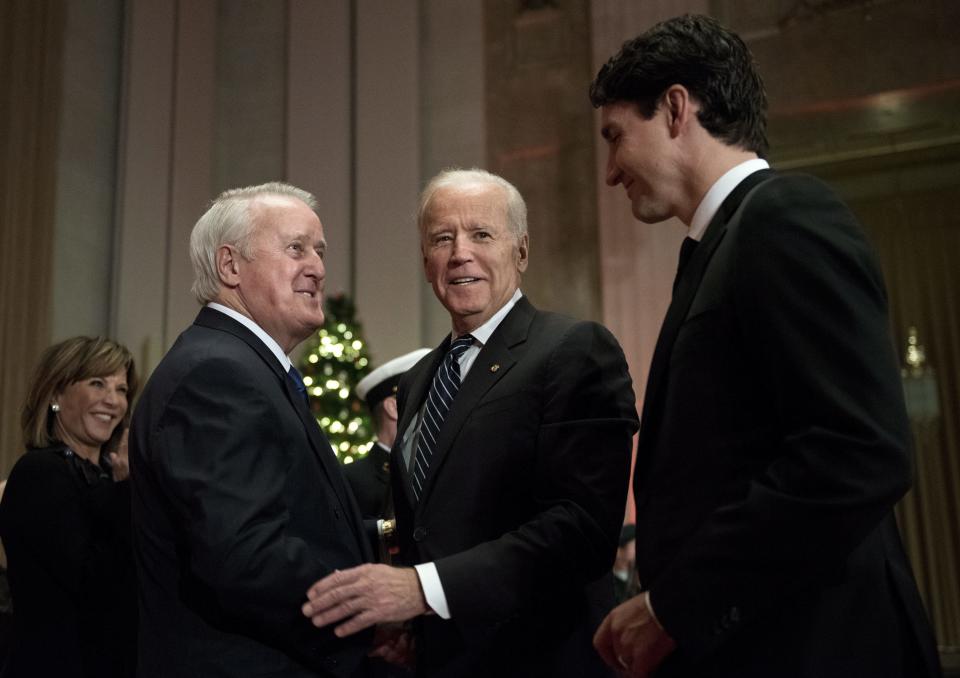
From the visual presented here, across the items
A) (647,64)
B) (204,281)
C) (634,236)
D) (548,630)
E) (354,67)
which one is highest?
(354,67)

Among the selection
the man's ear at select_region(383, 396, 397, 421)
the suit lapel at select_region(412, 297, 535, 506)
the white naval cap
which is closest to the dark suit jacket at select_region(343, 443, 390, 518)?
the man's ear at select_region(383, 396, 397, 421)

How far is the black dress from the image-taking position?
267cm

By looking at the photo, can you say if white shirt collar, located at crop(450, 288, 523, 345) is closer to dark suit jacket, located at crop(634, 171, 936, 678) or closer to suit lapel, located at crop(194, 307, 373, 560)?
suit lapel, located at crop(194, 307, 373, 560)

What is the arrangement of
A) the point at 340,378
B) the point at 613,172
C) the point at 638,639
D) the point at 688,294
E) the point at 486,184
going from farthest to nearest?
1. the point at 340,378
2. the point at 486,184
3. the point at 613,172
4. the point at 688,294
5. the point at 638,639

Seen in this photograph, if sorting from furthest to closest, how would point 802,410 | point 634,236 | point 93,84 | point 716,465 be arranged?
point 93,84 < point 634,236 < point 716,465 < point 802,410

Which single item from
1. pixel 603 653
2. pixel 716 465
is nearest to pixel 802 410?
pixel 716 465

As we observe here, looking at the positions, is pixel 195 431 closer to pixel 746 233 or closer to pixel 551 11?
pixel 746 233

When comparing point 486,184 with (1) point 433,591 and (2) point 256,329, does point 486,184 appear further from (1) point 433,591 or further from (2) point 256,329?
(1) point 433,591

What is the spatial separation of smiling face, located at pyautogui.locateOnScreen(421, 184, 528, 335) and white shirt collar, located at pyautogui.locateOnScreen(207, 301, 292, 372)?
1.32 ft

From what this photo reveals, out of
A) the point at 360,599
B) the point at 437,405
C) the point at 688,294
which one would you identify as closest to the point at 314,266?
the point at 437,405

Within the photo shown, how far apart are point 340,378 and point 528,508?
183 inches

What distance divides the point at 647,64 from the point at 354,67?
7.12 metres

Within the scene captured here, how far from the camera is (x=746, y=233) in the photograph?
1.30 m

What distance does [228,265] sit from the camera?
222cm
